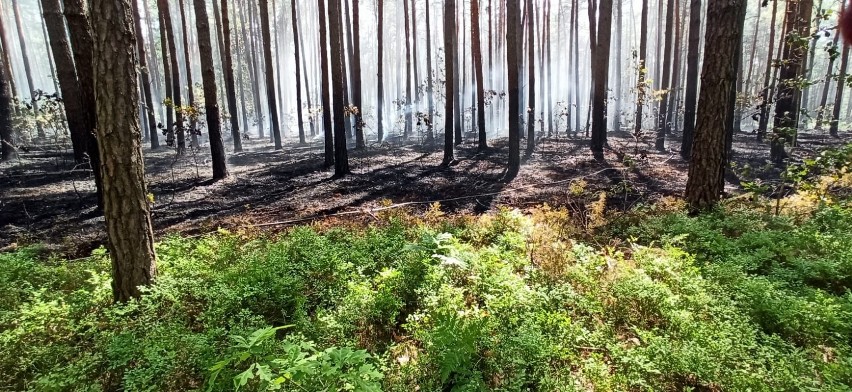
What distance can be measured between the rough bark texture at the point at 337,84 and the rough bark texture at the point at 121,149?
796cm

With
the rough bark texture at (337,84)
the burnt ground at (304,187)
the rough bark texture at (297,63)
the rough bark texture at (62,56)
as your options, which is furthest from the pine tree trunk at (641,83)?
the rough bark texture at (297,63)

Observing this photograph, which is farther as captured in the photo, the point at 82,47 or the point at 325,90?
the point at 325,90

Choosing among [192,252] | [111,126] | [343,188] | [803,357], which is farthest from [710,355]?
[343,188]

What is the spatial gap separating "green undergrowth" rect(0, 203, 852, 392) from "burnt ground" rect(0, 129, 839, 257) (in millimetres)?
2780

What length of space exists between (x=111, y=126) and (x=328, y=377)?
116 inches

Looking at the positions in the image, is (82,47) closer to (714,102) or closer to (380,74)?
(714,102)

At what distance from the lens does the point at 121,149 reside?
141 inches

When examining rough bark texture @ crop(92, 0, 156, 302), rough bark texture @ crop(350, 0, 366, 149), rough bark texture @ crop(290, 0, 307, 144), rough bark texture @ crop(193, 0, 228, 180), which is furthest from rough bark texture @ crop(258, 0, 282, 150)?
rough bark texture @ crop(92, 0, 156, 302)

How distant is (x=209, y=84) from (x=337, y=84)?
3504mm

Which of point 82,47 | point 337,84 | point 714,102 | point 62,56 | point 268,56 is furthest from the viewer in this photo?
point 268,56

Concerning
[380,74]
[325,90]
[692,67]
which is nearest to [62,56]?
[325,90]

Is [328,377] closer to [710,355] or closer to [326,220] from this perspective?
[710,355]

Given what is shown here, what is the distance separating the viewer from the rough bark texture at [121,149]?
3.42 m

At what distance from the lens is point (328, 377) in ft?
7.98
